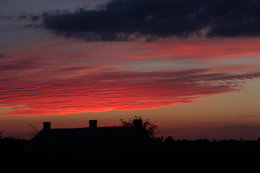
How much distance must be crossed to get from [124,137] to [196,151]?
1293 inches

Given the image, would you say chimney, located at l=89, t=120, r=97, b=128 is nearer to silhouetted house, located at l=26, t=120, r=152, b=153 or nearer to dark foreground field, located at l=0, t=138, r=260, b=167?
silhouetted house, located at l=26, t=120, r=152, b=153

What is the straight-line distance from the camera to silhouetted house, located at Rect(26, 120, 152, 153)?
192ft

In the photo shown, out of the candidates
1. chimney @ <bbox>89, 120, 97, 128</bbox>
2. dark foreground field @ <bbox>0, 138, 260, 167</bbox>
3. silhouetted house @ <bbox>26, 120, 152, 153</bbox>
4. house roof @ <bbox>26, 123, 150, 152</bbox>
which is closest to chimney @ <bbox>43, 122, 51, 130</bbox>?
silhouetted house @ <bbox>26, 120, 152, 153</bbox>

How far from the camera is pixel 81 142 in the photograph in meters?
59.5

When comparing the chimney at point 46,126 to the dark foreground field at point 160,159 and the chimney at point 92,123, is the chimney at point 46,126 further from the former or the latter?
the dark foreground field at point 160,159

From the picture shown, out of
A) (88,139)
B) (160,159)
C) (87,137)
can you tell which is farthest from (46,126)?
(160,159)

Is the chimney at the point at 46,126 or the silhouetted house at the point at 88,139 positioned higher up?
the chimney at the point at 46,126

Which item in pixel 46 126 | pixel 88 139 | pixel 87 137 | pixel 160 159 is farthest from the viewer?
pixel 46 126

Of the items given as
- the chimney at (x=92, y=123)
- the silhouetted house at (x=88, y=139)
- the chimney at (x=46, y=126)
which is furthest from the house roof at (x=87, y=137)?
the chimney at (x=92, y=123)

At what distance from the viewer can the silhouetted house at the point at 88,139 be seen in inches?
2308

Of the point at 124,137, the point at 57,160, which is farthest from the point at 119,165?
the point at 124,137

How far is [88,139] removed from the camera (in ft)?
198

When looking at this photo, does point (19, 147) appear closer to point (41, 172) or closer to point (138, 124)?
point (138, 124)

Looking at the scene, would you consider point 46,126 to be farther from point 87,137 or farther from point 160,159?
point 160,159
